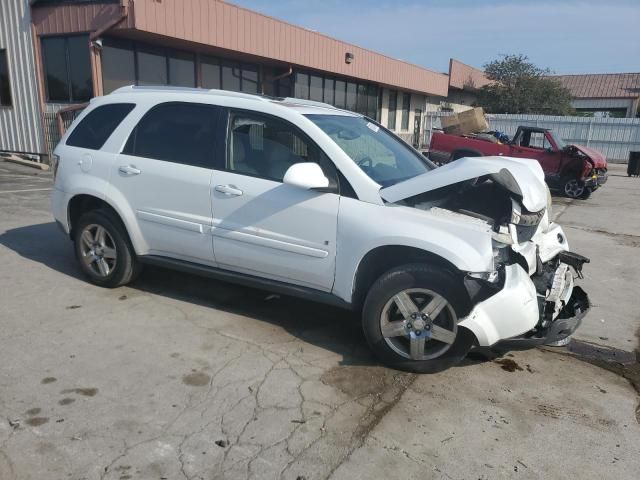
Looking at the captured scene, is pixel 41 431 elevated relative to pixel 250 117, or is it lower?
lower

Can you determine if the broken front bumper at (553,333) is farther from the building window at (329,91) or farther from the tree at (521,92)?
the tree at (521,92)

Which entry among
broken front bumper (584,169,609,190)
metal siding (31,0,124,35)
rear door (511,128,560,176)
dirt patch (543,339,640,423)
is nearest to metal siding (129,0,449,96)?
metal siding (31,0,124,35)

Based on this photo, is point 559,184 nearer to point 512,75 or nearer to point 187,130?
point 187,130

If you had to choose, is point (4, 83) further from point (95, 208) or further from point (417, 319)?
point (417, 319)

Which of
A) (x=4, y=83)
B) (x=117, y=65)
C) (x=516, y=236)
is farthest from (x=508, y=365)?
(x=4, y=83)

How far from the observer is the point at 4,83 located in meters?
14.7

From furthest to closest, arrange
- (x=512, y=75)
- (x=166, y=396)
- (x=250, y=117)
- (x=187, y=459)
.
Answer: (x=512, y=75) → (x=250, y=117) → (x=166, y=396) → (x=187, y=459)

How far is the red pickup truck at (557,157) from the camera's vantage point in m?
13.4

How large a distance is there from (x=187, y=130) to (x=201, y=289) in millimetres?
1583

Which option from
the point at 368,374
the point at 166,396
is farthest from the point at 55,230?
the point at 368,374

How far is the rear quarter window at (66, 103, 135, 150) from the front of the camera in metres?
4.68

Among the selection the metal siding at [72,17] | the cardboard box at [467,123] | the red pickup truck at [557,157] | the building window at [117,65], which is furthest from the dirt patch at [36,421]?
the cardboard box at [467,123]

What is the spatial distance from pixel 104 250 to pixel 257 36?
12650 millimetres

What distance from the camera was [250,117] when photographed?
13.3 feet
